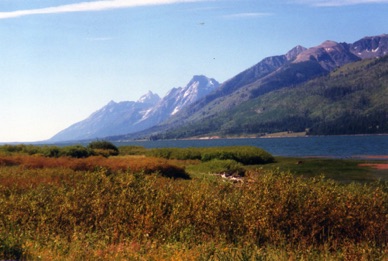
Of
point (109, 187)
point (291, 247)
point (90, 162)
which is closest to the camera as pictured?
point (291, 247)

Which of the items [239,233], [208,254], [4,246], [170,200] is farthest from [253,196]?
[4,246]

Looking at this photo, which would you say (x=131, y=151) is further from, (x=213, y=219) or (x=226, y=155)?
(x=213, y=219)

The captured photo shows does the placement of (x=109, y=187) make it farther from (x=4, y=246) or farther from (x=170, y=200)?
(x=4, y=246)

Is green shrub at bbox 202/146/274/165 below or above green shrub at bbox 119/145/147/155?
below

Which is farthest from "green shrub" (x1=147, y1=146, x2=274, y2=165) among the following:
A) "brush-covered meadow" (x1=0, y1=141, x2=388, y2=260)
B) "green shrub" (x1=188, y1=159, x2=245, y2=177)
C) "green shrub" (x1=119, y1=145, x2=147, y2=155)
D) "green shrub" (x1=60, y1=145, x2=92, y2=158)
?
"brush-covered meadow" (x1=0, y1=141, x2=388, y2=260)

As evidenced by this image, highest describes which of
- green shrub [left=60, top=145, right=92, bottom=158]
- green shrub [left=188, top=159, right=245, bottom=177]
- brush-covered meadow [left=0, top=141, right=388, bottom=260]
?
green shrub [left=60, top=145, right=92, bottom=158]

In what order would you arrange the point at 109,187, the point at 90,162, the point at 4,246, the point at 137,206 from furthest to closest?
the point at 90,162
the point at 109,187
the point at 137,206
the point at 4,246

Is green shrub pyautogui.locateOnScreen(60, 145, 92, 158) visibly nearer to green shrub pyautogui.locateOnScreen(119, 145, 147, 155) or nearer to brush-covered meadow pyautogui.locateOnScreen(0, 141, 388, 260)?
green shrub pyautogui.locateOnScreen(119, 145, 147, 155)

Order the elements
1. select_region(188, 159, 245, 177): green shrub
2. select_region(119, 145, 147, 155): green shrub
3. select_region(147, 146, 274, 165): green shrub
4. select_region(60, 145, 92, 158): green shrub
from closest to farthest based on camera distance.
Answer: select_region(188, 159, 245, 177): green shrub, select_region(60, 145, 92, 158): green shrub, select_region(147, 146, 274, 165): green shrub, select_region(119, 145, 147, 155): green shrub

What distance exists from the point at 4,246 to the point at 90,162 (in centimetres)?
3040

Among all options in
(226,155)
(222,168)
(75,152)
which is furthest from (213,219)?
(226,155)

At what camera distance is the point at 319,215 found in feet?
55.1

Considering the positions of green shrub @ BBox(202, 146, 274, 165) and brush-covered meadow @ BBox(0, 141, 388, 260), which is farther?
green shrub @ BBox(202, 146, 274, 165)

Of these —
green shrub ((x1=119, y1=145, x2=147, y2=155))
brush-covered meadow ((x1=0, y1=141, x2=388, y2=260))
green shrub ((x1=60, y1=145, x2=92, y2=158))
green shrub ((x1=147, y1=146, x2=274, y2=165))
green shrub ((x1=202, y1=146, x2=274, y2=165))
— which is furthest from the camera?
green shrub ((x1=119, y1=145, x2=147, y2=155))
